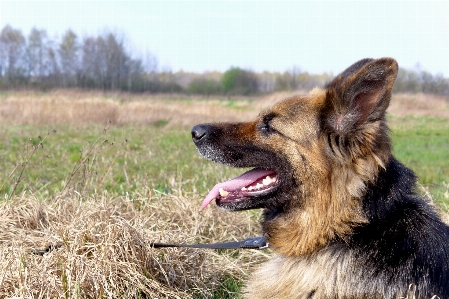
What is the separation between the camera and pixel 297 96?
3852mm

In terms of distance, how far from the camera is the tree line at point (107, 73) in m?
63.1

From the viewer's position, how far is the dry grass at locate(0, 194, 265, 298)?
3.63 meters

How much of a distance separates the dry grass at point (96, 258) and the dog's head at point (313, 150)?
83 cm

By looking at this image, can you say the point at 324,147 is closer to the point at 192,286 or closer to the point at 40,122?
the point at 192,286

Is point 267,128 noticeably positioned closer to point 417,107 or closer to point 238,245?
point 238,245

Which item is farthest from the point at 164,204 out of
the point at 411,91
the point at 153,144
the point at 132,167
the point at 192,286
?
the point at 411,91

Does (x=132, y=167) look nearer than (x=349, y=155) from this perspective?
No

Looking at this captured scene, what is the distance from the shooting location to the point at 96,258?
3814mm

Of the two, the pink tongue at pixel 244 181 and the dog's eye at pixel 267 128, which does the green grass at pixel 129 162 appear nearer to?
the dog's eye at pixel 267 128

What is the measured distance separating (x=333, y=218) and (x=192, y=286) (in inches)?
66.0

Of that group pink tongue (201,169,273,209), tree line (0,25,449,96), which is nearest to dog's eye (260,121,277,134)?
pink tongue (201,169,273,209)

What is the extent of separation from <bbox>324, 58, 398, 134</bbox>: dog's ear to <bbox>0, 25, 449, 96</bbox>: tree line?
57.0 meters

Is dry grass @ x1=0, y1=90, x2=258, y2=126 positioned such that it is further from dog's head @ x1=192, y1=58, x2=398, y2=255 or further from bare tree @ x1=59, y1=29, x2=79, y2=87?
bare tree @ x1=59, y1=29, x2=79, y2=87

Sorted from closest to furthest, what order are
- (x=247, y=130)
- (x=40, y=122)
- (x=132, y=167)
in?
(x=247, y=130), (x=132, y=167), (x=40, y=122)
